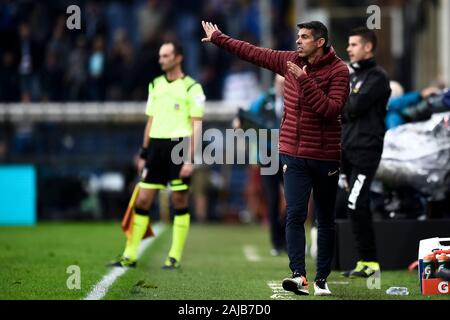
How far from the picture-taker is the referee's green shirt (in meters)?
11.9

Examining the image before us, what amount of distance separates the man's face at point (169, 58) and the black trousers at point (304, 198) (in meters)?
2.99

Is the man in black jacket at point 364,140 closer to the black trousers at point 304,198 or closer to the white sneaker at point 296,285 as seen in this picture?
the black trousers at point 304,198

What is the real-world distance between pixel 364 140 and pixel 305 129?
1.89 meters

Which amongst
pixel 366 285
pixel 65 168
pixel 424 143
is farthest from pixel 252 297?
pixel 65 168

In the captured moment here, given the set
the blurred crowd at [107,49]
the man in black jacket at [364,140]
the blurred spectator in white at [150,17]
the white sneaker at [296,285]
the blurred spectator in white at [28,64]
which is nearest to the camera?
the white sneaker at [296,285]

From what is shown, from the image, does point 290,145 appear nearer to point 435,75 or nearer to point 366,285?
point 366,285

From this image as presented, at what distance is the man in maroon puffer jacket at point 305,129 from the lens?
30.0 ft

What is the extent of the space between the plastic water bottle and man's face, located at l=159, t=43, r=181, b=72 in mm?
3750

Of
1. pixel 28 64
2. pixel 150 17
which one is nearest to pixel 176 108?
pixel 28 64

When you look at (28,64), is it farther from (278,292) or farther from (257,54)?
(278,292)

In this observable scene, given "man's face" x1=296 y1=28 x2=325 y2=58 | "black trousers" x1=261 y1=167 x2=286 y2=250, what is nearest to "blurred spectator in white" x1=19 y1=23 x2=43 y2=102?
"black trousers" x1=261 y1=167 x2=286 y2=250

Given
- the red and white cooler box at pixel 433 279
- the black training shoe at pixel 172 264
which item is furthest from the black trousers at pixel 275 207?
the red and white cooler box at pixel 433 279

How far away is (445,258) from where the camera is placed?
371 inches
